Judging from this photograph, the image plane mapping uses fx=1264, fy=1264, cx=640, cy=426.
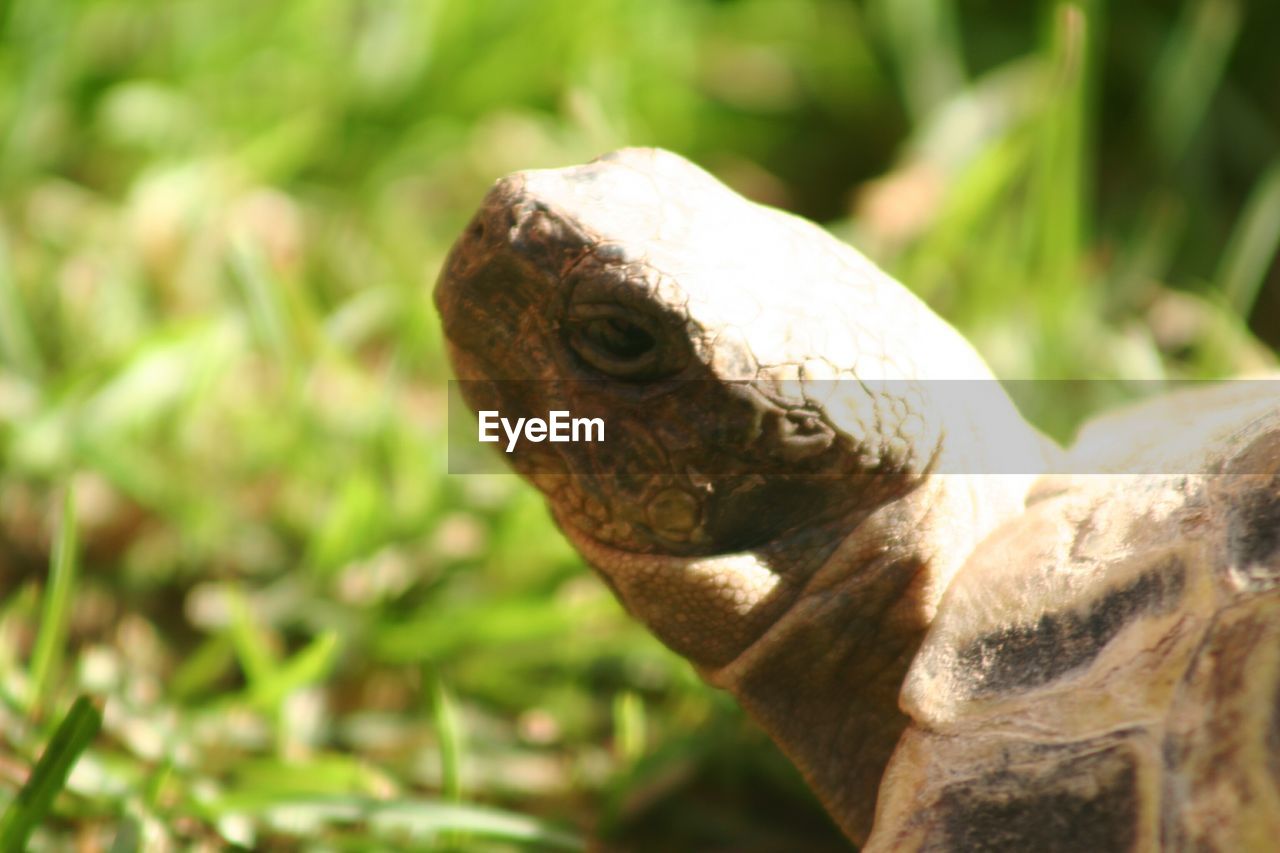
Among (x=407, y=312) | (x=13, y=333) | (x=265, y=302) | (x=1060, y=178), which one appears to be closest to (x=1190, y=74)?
(x=1060, y=178)

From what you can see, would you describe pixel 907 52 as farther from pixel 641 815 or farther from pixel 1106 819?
pixel 1106 819

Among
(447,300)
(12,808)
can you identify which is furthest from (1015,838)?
(12,808)

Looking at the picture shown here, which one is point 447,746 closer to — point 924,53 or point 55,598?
point 55,598

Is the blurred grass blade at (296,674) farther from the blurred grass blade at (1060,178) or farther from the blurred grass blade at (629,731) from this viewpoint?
the blurred grass blade at (1060,178)

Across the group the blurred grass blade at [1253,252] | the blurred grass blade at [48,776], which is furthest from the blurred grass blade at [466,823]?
the blurred grass blade at [1253,252]

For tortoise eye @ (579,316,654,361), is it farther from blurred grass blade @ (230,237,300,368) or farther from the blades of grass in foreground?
blurred grass blade @ (230,237,300,368)
